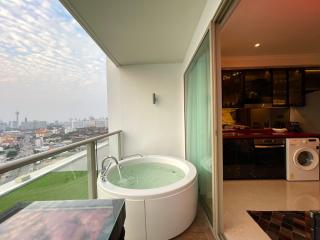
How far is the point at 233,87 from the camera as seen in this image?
12.6 feet

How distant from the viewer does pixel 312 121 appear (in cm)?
388

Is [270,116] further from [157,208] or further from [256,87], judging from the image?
[157,208]

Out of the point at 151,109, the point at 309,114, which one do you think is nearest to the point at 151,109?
the point at 151,109

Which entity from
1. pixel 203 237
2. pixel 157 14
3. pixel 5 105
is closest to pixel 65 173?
pixel 5 105

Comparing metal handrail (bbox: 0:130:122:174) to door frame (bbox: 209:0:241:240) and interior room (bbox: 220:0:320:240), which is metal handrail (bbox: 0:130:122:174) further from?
interior room (bbox: 220:0:320:240)

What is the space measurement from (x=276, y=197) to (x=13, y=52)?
155 inches

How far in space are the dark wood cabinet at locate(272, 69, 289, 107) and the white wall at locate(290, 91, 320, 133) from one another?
39 cm

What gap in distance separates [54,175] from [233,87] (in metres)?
3.52

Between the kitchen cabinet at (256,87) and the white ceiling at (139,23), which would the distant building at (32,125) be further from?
the kitchen cabinet at (256,87)

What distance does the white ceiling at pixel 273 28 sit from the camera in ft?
6.88

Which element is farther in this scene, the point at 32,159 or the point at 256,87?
the point at 256,87

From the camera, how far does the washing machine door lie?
315 centimetres

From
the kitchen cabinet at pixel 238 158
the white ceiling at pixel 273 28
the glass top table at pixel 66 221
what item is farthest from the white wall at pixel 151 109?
the glass top table at pixel 66 221

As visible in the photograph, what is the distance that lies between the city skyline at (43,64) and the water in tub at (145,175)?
3.70 feet
